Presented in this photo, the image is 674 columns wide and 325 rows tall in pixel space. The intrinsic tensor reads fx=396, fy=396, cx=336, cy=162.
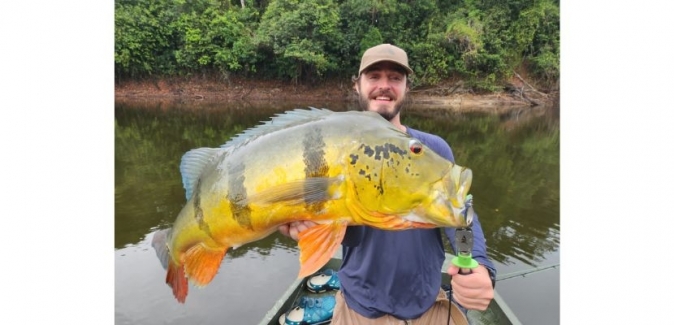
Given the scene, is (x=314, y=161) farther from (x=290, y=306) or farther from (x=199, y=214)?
(x=290, y=306)

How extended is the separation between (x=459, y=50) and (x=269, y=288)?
1135 inches

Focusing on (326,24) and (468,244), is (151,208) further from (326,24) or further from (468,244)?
(326,24)

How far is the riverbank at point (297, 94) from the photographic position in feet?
99.6

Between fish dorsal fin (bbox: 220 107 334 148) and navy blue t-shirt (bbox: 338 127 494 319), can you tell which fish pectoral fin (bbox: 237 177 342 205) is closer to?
fish dorsal fin (bbox: 220 107 334 148)

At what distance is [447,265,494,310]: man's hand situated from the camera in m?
1.73

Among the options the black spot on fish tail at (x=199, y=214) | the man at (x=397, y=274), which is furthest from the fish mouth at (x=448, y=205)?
the black spot on fish tail at (x=199, y=214)

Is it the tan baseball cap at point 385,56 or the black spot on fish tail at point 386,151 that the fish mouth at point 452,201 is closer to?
the black spot on fish tail at point 386,151

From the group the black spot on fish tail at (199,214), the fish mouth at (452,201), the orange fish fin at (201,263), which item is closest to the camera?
the fish mouth at (452,201)

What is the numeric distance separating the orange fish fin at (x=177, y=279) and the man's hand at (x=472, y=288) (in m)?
1.24

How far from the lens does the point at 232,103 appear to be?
29594mm

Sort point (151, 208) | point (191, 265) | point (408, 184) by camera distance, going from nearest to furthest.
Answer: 1. point (408, 184)
2. point (191, 265)
3. point (151, 208)

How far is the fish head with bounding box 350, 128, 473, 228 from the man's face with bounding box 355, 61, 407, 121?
0.91m

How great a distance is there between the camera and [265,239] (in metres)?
7.20

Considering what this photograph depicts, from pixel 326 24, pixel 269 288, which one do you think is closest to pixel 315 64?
pixel 326 24
